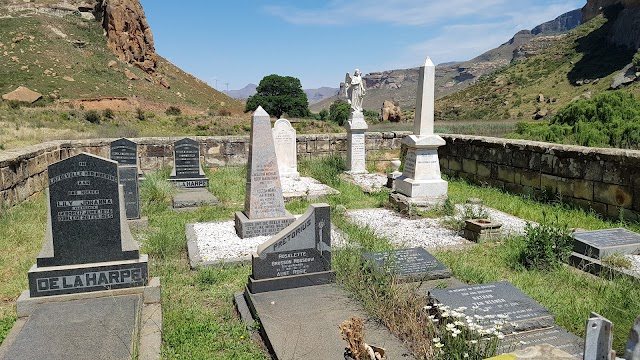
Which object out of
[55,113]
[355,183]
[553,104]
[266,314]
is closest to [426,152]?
[355,183]

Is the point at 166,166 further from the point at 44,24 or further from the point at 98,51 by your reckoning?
the point at 44,24

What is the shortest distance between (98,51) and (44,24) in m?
7.26

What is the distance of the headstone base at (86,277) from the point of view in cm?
409

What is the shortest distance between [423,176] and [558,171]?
7.68 ft

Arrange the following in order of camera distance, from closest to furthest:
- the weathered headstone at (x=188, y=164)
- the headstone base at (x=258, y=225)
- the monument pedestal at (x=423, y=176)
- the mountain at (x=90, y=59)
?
the headstone base at (x=258, y=225) → the monument pedestal at (x=423, y=176) → the weathered headstone at (x=188, y=164) → the mountain at (x=90, y=59)

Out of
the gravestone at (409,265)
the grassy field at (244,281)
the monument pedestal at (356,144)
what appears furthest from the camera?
the monument pedestal at (356,144)

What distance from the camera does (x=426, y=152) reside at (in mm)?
8711

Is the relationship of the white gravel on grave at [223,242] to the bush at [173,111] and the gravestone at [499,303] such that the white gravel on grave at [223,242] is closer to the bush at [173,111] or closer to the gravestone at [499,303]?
the gravestone at [499,303]

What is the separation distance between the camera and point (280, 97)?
64.1m

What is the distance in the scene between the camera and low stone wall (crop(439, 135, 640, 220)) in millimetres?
7035

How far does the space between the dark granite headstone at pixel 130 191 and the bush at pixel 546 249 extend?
18.9 ft

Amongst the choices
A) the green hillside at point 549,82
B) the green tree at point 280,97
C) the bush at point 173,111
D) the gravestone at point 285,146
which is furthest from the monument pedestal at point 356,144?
the green tree at point 280,97

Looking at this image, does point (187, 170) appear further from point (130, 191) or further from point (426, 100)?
point (426, 100)

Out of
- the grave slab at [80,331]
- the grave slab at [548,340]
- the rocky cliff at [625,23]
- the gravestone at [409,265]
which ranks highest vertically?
the rocky cliff at [625,23]
